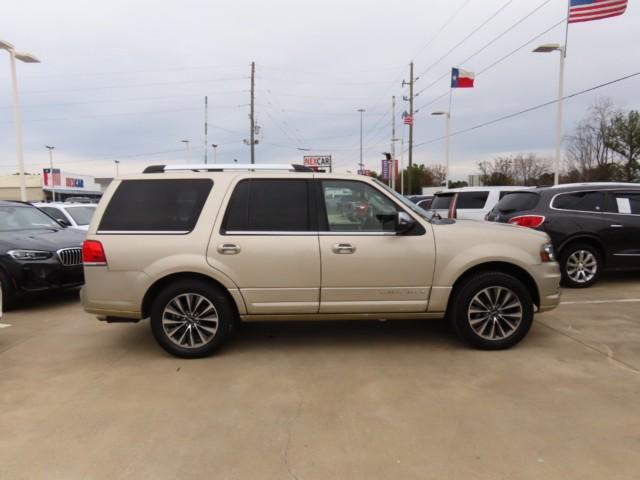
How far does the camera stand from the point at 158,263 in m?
4.49

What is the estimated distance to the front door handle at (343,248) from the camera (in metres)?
4.54

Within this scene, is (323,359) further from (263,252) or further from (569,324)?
(569,324)

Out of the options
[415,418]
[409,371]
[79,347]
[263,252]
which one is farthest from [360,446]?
[79,347]

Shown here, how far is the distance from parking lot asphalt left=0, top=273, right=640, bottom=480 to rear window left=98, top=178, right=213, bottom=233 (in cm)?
139

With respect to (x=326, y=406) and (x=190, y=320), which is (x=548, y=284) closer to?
(x=326, y=406)

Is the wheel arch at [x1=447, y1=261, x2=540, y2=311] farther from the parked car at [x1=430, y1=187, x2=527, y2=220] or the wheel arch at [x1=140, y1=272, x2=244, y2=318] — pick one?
the parked car at [x1=430, y1=187, x2=527, y2=220]

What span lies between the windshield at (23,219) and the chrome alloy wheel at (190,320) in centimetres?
477

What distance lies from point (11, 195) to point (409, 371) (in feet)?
221

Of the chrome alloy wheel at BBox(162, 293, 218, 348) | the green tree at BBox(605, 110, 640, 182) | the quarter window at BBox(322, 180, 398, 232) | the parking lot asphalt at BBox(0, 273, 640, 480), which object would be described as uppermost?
the green tree at BBox(605, 110, 640, 182)

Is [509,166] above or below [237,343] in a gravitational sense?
above

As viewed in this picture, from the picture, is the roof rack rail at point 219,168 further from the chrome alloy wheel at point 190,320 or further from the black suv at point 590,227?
the black suv at point 590,227

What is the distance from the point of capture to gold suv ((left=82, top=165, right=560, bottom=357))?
4.53 metres

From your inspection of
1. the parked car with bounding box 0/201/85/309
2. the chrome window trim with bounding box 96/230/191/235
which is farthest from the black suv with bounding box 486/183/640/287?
the parked car with bounding box 0/201/85/309

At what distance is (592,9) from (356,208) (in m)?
13.4
